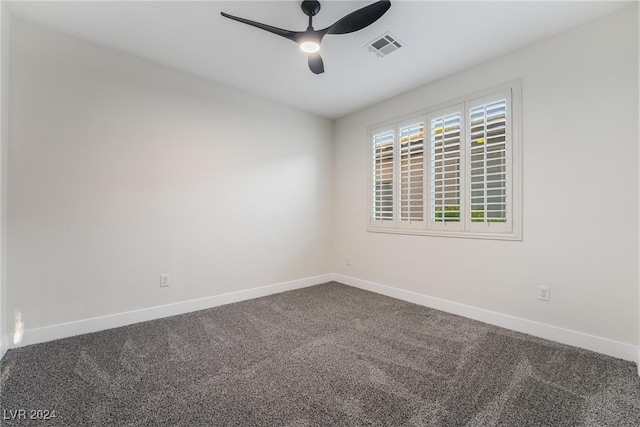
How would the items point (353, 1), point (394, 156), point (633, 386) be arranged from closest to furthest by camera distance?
point (633, 386) → point (353, 1) → point (394, 156)

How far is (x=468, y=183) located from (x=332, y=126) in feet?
7.75

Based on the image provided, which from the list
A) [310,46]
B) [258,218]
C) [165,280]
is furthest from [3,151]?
[310,46]

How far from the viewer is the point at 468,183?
2.89 metres

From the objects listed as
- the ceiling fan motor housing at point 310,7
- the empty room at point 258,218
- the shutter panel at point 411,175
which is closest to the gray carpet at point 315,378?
the empty room at point 258,218

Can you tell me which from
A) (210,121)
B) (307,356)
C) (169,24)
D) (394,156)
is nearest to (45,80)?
(169,24)

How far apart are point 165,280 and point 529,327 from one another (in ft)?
11.3

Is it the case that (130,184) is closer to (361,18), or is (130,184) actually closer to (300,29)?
(300,29)

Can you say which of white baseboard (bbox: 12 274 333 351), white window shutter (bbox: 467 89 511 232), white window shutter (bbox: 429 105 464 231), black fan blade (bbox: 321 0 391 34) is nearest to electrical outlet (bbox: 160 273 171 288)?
white baseboard (bbox: 12 274 333 351)

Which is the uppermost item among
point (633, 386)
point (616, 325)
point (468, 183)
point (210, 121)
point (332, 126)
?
point (332, 126)

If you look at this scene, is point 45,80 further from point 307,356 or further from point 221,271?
point 307,356

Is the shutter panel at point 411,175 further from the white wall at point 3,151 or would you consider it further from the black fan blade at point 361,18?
the white wall at point 3,151

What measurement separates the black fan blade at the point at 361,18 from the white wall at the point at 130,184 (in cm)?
186

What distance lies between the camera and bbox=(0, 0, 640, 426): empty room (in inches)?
67.8

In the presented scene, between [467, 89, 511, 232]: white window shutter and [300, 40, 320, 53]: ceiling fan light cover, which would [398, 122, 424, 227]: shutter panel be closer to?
[467, 89, 511, 232]: white window shutter
